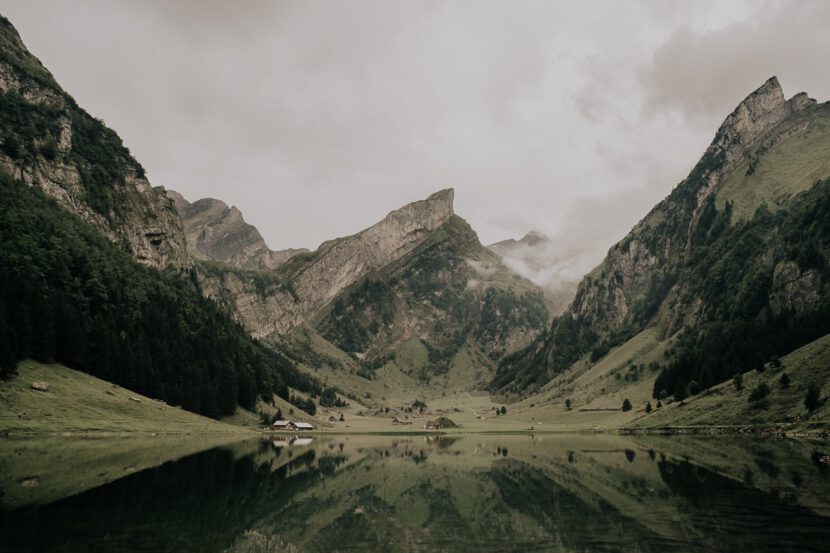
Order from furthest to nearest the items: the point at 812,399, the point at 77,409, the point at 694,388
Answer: the point at 694,388, the point at 812,399, the point at 77,409

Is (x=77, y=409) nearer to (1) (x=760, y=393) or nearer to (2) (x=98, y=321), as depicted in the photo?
(2) (x=98, y=321)

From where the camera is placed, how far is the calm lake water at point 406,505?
Result: 87.4 feet

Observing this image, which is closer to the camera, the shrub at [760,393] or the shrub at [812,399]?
the shrub at [812,399]

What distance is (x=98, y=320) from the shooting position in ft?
420

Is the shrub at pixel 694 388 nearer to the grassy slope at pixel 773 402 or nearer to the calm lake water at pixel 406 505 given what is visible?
the grassy slope at pixel 773 402

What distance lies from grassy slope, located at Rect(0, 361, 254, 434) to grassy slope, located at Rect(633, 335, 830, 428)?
345ft

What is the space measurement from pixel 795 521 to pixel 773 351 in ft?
435

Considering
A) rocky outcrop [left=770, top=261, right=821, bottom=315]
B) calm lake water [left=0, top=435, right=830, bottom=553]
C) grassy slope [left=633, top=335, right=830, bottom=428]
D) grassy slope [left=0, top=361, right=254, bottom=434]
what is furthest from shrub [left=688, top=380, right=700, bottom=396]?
grassy slope [left=0, top=361, right=254, bottom=434]

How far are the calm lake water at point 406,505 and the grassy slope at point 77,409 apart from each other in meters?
16.5

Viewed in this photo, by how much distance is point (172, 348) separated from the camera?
149375 millimetres

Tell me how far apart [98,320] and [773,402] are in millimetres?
140039

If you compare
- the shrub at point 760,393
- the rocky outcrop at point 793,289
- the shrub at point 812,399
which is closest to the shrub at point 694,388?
the shrub at point 760,393

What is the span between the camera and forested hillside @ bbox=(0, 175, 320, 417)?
10675cm

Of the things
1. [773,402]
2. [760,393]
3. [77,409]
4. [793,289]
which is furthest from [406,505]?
[793,289]
